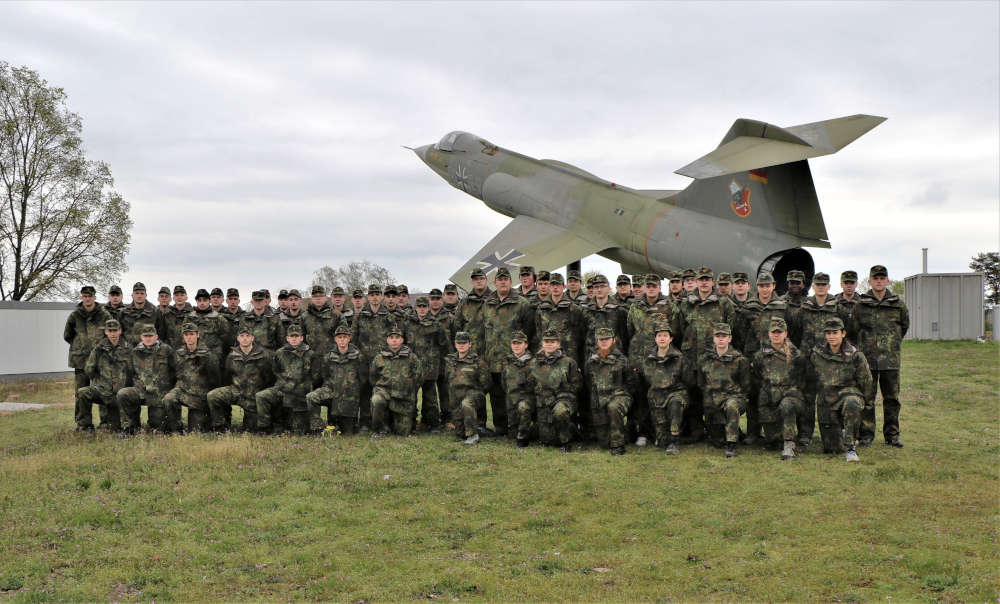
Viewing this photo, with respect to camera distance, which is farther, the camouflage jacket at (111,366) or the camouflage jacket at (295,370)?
the camouflage jacket at (111,366)

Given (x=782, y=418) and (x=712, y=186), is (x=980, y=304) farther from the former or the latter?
(x=782, y=418)

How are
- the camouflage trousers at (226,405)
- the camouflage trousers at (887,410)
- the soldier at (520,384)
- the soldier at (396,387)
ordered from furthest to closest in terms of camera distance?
the camouflage trousers at (226,405), the soldier at (396,387), the soldier at (520,384), the camouflage trousers at (887,410)

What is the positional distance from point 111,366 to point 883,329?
10.6 meters

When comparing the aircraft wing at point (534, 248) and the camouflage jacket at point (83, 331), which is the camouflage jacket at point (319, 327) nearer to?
the camouflage jacket at point (83, 331)

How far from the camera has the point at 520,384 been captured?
9.22m

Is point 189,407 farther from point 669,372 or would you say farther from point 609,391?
point 669,372

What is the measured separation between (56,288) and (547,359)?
25.2 m

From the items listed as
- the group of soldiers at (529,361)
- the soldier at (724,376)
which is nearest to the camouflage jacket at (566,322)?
the group of soldiers at (529,361)

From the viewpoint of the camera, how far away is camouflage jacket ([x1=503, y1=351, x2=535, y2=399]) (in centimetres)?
920

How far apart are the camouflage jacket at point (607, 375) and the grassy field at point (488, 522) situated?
0.76 metres

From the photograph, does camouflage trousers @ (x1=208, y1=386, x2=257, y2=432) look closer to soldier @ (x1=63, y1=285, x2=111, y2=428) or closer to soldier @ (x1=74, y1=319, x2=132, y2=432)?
soldier @ (x1=74, y1=319, x2=132, y2=432)

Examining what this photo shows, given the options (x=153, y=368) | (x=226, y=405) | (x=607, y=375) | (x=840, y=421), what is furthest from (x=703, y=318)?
(x=153, y=368)

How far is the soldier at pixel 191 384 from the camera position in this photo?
10.1 m

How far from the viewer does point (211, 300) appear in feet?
37.0
